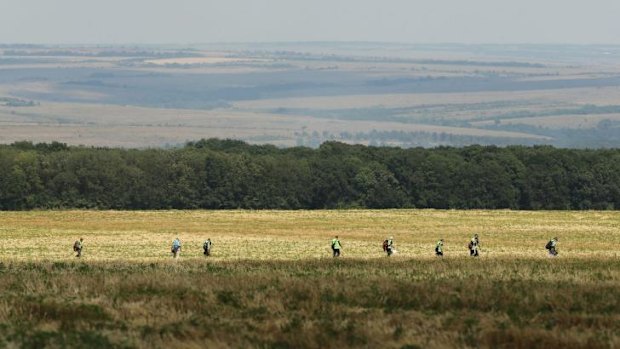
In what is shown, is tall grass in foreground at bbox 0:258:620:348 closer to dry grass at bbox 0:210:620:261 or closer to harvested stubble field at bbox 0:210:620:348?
harvested stubble field at bbox 0:210:620:348

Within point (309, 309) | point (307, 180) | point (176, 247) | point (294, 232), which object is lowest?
point (309, 309)

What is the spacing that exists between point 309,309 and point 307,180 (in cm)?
9561

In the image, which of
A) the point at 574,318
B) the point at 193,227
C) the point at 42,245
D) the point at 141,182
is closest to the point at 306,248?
the point at 42,245

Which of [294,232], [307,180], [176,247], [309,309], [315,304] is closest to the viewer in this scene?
[309,309]

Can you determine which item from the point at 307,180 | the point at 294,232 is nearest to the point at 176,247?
the point at 294,232

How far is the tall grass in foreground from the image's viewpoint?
2397 cm

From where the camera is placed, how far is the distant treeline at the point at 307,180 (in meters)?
116

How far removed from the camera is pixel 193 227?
8125 cm

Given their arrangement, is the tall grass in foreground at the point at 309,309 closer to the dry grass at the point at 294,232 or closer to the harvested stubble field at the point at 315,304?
the harvested stubble field at the point at 315,304

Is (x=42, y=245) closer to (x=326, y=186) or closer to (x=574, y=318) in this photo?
(x=574, y=318)

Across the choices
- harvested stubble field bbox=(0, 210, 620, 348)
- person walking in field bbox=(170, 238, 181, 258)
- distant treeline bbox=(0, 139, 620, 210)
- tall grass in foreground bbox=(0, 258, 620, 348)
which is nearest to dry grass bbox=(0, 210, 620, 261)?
person walking in field bbox=(170, 238, 181, 258)

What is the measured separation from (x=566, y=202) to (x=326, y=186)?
23.3m

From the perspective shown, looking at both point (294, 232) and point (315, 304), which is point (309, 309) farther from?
point (294, 232)

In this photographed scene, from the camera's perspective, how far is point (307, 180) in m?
123
